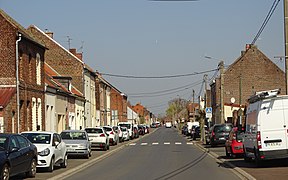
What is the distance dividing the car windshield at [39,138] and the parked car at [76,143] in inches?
273

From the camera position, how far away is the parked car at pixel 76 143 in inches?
1122

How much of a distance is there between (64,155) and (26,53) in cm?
1380

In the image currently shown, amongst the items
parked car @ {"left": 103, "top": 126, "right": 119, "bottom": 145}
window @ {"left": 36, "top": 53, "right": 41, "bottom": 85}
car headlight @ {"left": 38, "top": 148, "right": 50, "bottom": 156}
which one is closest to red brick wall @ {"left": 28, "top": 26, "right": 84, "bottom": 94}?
parked car @ {"left": 103, "top": 126, "right": 119, "bottom": 145}

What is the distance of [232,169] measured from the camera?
21.5 meters

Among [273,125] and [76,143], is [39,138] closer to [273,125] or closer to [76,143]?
[76,143]

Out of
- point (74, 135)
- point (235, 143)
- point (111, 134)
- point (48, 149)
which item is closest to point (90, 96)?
point (111, 134)

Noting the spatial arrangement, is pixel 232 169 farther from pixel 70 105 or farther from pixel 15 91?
pixel 70 105

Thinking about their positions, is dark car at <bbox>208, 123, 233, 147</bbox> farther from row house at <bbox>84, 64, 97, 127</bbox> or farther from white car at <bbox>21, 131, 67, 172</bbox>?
row house at <bbox>84, 64, 97, 127</bbox>

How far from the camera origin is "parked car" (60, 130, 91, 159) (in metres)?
28.5

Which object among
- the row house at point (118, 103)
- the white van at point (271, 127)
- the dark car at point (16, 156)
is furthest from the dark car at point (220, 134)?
the row house at point (118, 103)

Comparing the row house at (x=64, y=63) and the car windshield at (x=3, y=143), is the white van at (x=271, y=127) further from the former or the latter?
the row house at (x=64, y=63)

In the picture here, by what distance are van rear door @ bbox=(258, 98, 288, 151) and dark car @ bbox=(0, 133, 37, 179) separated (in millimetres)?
7862

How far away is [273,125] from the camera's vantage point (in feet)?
64.8

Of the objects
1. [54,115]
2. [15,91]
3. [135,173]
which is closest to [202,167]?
[135,173]
